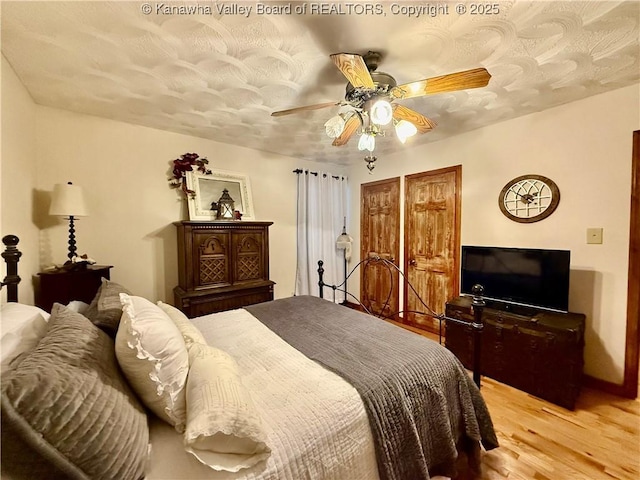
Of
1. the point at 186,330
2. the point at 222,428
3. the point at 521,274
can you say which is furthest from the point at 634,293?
the point at 186,330

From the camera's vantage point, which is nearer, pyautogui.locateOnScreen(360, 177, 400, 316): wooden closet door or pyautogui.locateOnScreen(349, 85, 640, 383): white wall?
pyautogui.locateOnScreen(349, 85, 640, 383): white wall

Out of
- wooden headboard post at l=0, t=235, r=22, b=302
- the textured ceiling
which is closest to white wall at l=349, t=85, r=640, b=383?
the textured ceiling

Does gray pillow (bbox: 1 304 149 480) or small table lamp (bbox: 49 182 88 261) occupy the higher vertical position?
small table lamp (bbox: 49 182 88 261)

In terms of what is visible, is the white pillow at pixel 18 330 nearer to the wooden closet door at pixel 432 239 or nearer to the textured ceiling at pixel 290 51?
the textured ceiling at pixel 290 51

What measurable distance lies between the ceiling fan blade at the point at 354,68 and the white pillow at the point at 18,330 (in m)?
1.72

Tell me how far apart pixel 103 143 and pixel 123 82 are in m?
0.95

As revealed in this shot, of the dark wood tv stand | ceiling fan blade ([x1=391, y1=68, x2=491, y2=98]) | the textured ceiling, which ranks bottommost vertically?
the dark wood tv stand

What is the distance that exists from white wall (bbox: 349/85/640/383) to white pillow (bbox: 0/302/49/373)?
3.51 meters

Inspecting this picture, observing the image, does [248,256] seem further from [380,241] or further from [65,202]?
[380,241]

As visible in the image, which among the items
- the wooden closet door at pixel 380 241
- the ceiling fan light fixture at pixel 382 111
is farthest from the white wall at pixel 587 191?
the ceiling fan light fixture at pixel 382 111

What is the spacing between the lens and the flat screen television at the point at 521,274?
2217 mm

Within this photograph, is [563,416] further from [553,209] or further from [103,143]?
[103,143]

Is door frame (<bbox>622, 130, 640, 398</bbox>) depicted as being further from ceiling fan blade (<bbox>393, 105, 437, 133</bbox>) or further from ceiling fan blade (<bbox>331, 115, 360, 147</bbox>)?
ceiling fan blade (<bbox>331, 115, 360, 147</bbox>)

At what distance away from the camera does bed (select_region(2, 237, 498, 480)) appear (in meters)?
0.65
